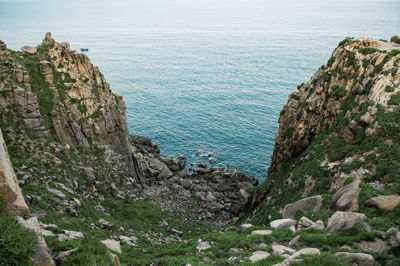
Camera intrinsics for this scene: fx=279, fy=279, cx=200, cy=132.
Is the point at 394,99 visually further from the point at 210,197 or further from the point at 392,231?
the point at 210,197

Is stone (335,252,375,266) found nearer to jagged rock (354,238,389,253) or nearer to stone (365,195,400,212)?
jagged rock (354,238,389,253)

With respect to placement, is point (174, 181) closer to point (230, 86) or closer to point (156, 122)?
point (156, 122)

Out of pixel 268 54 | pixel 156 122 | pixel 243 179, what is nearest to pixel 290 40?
pixel 268 54

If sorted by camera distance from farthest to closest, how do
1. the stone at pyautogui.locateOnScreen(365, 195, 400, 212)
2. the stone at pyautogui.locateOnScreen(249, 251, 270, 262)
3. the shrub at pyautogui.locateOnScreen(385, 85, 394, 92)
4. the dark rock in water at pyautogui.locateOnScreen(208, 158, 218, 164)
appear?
the dark rock in water at pyautogui.locateOnScreen(208, 158, 218, 164)
the shrub at pyautogui.locateOnScreen(385, 85, 394, 92)
the stone at pyautogui.locateOnScreen(365, 195, 400, 212)
the stone at pyautogui.locateOnScreen(249, 251, 270, 262)

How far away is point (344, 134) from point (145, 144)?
156ft

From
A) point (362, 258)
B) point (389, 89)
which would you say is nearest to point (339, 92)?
point (389, 89)

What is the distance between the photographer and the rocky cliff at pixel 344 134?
78.7ft

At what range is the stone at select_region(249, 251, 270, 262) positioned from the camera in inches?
641

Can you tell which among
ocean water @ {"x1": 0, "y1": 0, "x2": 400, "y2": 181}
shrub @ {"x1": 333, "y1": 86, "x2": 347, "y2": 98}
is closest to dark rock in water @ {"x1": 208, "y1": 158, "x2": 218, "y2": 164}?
ocean water @ {"x1": 0, "y1": 0, "x2": 400, "y2": 181}

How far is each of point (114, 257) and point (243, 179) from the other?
46622 millimetres

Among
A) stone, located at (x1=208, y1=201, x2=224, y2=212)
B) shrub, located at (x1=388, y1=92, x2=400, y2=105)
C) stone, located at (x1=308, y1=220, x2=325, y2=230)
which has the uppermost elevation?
shrub, located at (x1=388, y1=92, x2=400, y2=105)

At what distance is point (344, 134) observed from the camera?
3184cm

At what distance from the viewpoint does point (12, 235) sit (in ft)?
37.4

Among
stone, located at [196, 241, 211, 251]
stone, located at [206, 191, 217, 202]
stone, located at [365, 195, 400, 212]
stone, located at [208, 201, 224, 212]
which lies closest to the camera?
stone, located at [365, 195, 400, 212]
